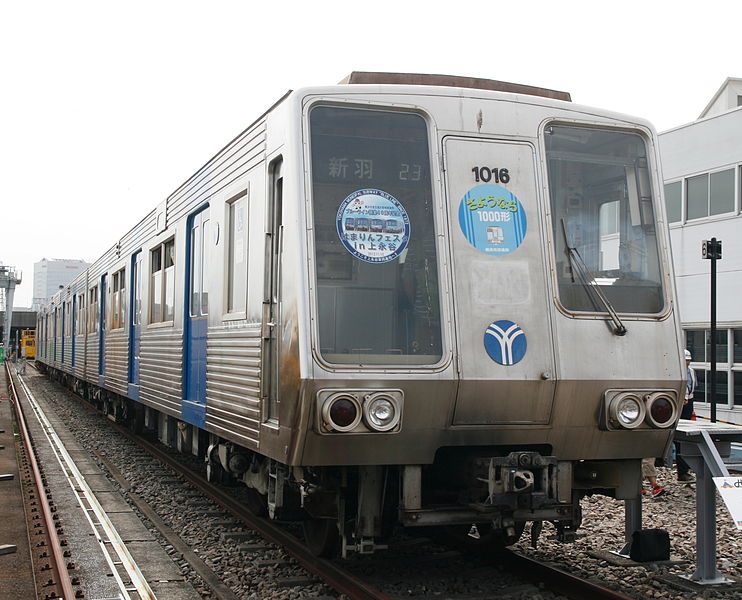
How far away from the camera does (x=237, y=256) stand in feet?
21.4

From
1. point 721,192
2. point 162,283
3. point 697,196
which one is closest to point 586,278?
point 162,283

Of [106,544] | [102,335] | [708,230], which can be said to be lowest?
[106,544]

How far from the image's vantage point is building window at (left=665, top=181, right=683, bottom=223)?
19.1 metres

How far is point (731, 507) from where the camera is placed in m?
5.24

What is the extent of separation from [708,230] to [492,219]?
1436cm

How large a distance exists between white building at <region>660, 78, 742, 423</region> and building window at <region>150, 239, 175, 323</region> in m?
10.8

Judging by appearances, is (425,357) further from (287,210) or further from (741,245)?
(741,245)

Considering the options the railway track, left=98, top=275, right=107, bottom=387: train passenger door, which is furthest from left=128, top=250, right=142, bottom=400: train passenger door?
the railway track

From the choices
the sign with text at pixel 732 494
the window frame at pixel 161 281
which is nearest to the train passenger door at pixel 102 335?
the window frame at pixel 161 281

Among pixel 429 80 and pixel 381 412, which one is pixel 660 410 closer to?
pixel 381 412

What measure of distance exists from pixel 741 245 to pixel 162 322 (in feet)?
40.5

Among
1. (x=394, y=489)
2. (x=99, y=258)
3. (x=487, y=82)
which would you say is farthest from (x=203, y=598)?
(x=99, y=258)

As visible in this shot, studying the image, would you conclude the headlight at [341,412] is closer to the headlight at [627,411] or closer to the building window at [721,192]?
the headlight at [627,411]

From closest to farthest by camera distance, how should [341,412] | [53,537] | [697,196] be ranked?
[341,412] < [53,537] < [697,196]
